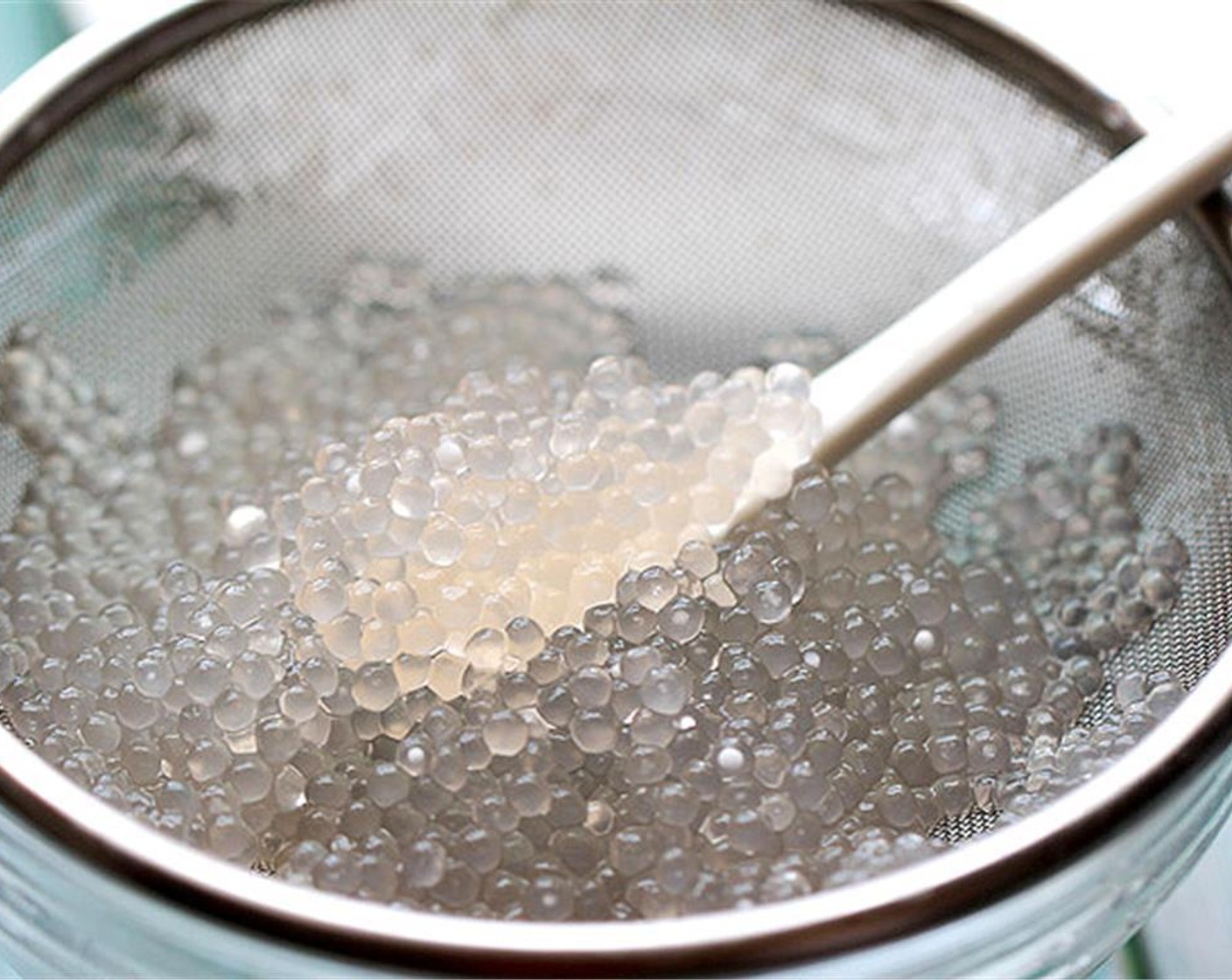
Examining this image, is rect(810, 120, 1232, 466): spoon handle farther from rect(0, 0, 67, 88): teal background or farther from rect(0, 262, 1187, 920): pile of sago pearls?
rect(0, 0, 67, 88): teal background

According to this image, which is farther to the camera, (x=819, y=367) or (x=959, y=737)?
(x=819, y=367)

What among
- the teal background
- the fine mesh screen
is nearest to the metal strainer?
the fine mesh screen

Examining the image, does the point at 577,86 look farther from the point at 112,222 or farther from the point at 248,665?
the point at 248,665

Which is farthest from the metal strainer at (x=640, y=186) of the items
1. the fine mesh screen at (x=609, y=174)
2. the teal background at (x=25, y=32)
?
the teal background at (x=25, y=32)

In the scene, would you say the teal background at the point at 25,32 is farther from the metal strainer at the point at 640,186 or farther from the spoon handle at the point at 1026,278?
the spoon handle at the point at 1026,278

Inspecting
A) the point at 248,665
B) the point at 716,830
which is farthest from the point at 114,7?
the point at 716,830

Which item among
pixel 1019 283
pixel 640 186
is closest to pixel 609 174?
pixel 640 186
